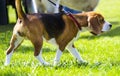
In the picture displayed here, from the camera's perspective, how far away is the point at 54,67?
607 centimetres

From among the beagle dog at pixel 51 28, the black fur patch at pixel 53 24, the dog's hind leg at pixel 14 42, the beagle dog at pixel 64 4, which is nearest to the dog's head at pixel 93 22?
the beagle dog at pixel 51 28

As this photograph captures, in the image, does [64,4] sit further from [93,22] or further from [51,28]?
[51,28]

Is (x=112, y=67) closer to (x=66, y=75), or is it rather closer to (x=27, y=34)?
(x=66, y=75)

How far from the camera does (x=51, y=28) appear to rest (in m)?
6.43

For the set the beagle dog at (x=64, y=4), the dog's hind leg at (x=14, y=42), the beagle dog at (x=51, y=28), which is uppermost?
the beagle dog at (x=51, y=28)

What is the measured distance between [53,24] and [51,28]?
72 mm

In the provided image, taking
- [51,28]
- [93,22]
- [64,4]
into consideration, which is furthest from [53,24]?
[64,4]

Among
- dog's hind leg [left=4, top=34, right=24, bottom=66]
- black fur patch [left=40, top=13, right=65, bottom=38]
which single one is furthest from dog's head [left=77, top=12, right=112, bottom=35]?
dog's hind leg [left=4, top=34, right=24, bottom=66]

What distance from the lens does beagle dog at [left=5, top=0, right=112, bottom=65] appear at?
6242 mm

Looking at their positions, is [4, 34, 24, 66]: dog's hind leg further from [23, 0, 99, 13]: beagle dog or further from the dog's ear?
[23, 0, 99, 13]: beagle dog

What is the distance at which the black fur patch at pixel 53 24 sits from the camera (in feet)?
21.0

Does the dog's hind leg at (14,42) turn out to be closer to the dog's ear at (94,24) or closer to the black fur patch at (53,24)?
the black fur patch at (53,24)

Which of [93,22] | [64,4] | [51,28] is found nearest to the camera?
[51,28]

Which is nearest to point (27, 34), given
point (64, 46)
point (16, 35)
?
point (16, 35)
